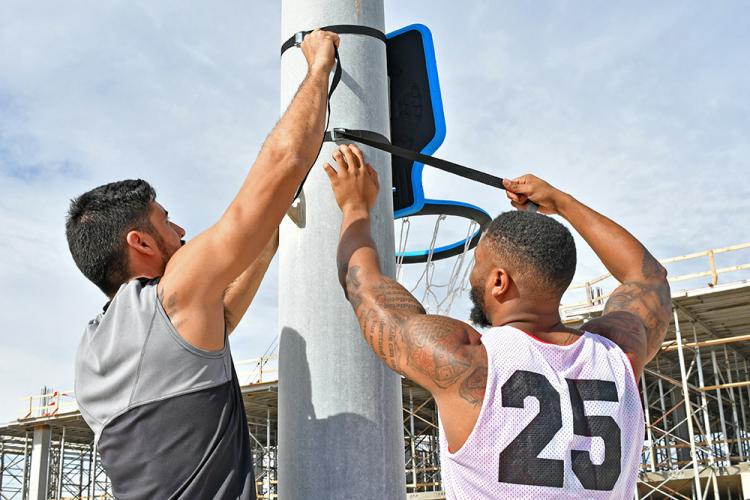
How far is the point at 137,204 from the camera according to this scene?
2543 millimetres

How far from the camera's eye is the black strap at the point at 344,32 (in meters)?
2.71

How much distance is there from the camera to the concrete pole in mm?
2330

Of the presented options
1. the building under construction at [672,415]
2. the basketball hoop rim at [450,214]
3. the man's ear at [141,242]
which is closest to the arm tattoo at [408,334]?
the man's ear at [141,242]

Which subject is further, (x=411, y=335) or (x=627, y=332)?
(x=627, y=332)

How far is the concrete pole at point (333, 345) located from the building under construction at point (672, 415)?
16.9 m

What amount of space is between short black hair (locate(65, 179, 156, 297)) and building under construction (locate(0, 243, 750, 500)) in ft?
56.6

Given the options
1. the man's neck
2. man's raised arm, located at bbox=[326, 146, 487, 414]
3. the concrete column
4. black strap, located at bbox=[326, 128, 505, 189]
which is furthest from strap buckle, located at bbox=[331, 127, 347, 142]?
the concrete column

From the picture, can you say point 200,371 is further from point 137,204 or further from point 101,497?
point 101,497

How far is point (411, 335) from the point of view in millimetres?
2072

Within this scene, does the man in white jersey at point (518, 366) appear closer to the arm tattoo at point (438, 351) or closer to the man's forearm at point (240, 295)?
the arm tattoo at point (438, 351)

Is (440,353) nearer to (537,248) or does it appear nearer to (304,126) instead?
(537,248)

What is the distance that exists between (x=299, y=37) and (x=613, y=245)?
1.34 meters

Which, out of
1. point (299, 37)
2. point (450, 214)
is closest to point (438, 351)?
point (299, 37)

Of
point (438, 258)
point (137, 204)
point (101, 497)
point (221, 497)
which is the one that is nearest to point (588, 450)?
point (221, 497)
